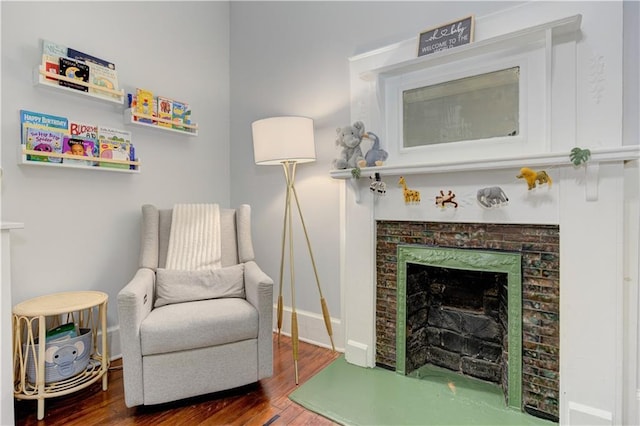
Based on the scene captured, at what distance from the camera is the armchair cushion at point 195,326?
1.68 meters

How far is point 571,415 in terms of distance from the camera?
155 cm

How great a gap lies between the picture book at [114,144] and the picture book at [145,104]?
15cm

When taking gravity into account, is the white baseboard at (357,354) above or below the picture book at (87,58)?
below

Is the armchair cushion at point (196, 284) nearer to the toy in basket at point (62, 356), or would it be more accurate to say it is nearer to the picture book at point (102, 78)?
the toy in basket at point (62, 356)

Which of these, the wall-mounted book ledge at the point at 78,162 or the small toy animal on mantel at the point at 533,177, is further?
the wall-mounted book ledge at the point at 78,162

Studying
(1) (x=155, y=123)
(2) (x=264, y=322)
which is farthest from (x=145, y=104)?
(2) (x=264, y=322)

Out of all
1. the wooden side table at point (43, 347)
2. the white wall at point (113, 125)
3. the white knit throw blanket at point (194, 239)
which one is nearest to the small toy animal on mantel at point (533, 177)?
the white knit throw blanket at point (194, 239)

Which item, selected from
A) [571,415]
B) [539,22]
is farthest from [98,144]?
[571,415]

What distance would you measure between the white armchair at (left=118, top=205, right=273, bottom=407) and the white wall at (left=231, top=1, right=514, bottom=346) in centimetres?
71

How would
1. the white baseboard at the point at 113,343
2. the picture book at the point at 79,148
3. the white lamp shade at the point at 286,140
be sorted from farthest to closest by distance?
the white baseboard at the point at 113,343 → the white lamp shade at the point at 286,140 → the picture book at the point at 79,148

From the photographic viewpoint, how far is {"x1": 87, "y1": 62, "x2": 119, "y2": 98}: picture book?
2140 millimetres

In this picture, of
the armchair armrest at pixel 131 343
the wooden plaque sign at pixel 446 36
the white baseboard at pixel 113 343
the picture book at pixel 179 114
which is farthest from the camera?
the picture book at pixel 179 114

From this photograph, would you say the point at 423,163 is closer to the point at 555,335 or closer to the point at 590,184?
the point at 590,184

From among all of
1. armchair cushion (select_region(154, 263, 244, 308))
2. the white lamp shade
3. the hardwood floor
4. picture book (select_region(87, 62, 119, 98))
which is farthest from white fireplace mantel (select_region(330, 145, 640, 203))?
picture book (select_region(87, 62, 119, 98))
